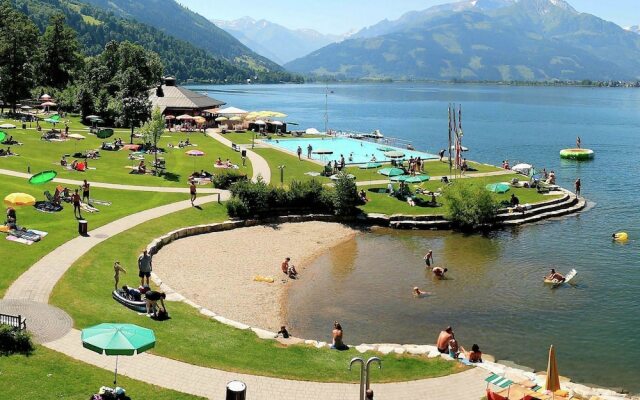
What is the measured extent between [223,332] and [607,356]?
16.3m

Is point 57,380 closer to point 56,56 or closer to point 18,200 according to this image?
point 18,200

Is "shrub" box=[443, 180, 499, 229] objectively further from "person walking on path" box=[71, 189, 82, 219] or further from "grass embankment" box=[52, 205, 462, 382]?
"person walking on path" box=[71, 189, 82, 219]

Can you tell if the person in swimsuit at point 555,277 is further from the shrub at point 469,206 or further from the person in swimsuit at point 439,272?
the shrub at point 469,206

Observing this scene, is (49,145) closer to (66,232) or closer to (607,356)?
(66,232)

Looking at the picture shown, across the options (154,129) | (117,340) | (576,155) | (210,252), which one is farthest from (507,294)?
(576,155)

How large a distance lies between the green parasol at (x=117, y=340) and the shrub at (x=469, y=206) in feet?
112

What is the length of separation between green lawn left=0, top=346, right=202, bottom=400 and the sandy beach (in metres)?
10.4

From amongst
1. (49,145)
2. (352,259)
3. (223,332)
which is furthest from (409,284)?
(49,145)

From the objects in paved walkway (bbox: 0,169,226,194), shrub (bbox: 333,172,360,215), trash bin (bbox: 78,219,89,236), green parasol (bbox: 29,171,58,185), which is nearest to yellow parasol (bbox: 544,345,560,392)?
trash bin (bbox: 78,219,89,236)

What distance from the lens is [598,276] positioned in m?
37.4

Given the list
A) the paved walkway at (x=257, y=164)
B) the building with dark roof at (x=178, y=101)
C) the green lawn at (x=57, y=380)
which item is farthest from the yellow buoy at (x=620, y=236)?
the building with dark roof at (x=178, y=101)

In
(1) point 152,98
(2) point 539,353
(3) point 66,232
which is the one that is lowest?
(2) point 539,353

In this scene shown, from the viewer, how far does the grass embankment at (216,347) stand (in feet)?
69.9

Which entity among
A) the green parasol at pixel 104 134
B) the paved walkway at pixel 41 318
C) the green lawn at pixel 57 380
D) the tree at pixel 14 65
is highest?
the tree at pixel 14 65
